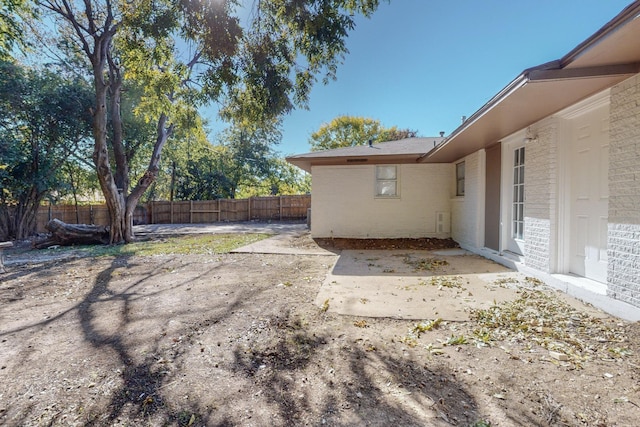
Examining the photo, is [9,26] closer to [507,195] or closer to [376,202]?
[376,202]

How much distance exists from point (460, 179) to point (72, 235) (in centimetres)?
1244

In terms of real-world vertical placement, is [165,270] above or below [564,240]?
below

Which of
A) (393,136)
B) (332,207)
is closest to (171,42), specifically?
(332,207)

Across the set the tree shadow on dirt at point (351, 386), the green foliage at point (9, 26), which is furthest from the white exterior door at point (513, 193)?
the green foliage at point (9, 26)

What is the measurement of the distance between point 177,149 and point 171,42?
17.3m

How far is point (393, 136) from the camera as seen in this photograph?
2747 cm

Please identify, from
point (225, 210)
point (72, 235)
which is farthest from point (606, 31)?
point (225, 210)

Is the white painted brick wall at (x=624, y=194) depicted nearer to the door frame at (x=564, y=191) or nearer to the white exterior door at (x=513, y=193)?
the door frame at (x=564, y=191)

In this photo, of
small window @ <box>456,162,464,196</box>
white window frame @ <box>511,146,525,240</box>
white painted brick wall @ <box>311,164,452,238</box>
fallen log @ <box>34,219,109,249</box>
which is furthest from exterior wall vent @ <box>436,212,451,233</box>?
fallen log @ <box>34,219,109,249</box>

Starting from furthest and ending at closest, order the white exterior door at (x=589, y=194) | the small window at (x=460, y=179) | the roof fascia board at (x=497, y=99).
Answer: the small window at (x=460, y=179), the white exterior door at (x=589, y=194), the roof fascia board at (x=497, y=99)

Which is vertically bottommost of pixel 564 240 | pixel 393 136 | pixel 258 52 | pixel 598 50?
pixel 564 240

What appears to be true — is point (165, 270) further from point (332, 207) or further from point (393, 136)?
point (393, 136)

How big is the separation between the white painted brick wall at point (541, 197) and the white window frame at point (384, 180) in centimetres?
407

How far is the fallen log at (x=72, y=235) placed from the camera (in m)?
9.54
